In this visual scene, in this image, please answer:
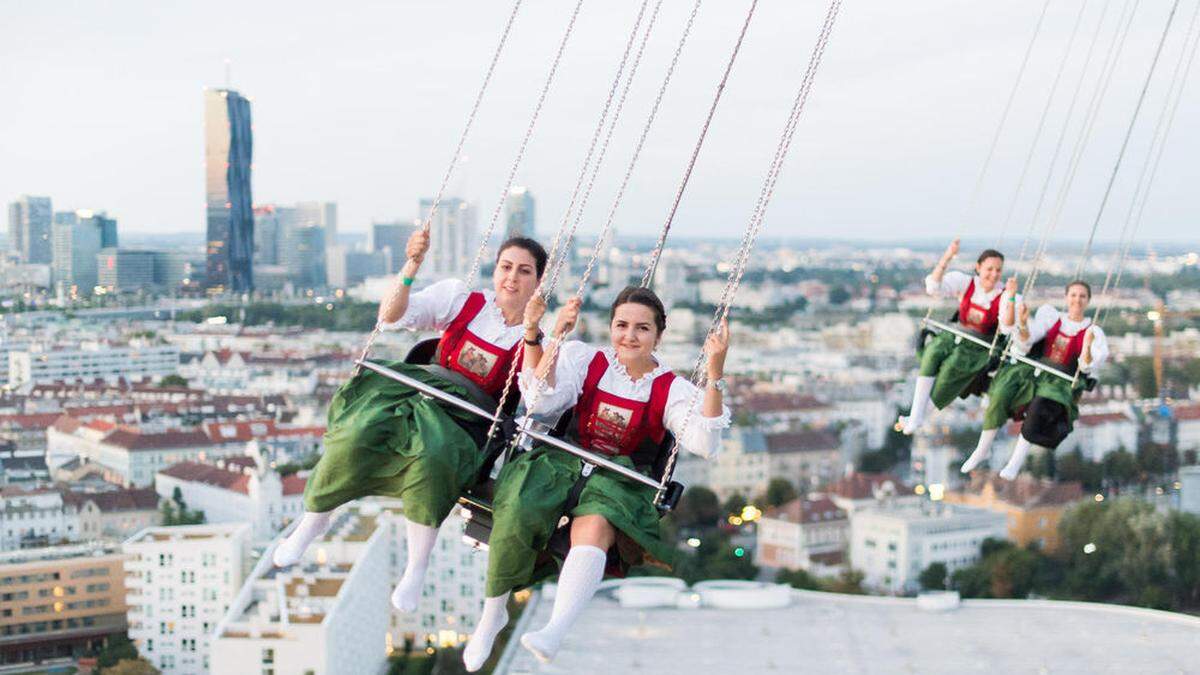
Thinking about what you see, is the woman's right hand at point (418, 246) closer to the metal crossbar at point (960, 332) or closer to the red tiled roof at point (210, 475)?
the metal crossbar at point (960, 332)

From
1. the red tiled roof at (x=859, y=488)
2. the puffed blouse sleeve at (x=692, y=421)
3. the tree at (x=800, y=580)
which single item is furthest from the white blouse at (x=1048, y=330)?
the red tiled roof at (x=859, y=488)

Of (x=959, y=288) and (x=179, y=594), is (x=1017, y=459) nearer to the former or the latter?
(x=959, y=288)

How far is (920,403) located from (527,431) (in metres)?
3.03

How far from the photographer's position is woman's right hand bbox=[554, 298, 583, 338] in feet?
12.3

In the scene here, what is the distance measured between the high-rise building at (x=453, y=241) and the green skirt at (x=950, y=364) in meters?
58.2

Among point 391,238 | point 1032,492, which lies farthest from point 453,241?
point 1032,492

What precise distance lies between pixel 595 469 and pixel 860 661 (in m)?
15.6

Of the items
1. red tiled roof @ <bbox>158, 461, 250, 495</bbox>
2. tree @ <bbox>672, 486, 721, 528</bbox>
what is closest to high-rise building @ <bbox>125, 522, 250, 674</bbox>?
red tiled roof @ <bbox>158, 461, 250, 495</bbox>

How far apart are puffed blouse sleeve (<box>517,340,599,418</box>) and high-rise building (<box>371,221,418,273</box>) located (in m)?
70.8

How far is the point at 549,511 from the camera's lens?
384 centimetres

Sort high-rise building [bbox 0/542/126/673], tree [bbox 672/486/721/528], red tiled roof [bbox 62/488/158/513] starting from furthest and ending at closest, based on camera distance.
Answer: tree [bbox 672/486/721/528] → red tiled roof [bbox 62/488/158/513] → high-rise building [bbox 0/542/126/673]

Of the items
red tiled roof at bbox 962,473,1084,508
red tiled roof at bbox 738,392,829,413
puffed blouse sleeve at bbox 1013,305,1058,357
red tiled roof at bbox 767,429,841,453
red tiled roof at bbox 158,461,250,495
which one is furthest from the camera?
red tiled roof at bbox 738,392,829,413

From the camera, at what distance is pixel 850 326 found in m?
67.7

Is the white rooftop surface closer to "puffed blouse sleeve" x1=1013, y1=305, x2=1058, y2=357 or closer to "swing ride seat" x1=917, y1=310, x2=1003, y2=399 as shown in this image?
"swing ride seat" x1=917, y1=310, x2=1003, y2=399
